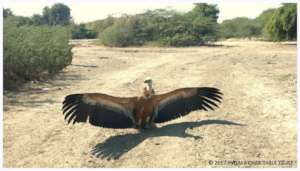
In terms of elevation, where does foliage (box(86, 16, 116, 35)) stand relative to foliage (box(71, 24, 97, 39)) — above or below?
above

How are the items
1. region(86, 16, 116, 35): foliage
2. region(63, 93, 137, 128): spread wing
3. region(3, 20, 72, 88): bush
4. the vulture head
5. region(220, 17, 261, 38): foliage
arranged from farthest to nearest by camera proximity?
1. region(220, 17, 261, 38): foliage
2. region(86, 16, 116, 35): foliage
3. region(3, 20, 72, 88): bush
4. the vulture head
5. region(63, 93, 137, 128): spread wing

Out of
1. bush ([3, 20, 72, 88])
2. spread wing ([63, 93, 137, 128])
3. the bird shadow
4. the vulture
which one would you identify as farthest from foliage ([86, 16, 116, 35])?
spread wing ([63, 93, 137, 128])

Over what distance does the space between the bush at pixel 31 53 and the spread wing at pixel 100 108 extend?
4857mm

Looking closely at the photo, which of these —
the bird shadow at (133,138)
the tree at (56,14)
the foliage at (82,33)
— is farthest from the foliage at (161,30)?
the bird shadow at (133,138)

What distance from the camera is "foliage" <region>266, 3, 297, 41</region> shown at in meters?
31.4

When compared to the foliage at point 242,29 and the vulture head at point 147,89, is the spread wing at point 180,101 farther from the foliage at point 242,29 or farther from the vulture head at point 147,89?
the foliage at point 242,29

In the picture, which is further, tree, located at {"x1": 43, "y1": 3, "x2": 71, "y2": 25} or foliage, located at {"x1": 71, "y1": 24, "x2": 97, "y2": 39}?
tree, located at {"x1": 43, "y1": 3, "x2": 71, "y2": 25}

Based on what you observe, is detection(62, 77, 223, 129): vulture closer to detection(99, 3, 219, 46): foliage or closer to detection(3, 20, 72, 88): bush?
detection(3, 20, 72, 88): bush

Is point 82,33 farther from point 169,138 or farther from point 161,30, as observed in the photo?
point 169,138

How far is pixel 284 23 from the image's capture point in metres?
31.8

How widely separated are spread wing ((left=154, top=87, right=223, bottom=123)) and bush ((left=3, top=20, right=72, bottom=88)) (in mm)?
5013

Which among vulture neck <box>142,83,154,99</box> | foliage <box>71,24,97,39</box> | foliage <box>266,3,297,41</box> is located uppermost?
foliage <box>266,3,297,41</box>

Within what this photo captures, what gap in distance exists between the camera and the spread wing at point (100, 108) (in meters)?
5.73

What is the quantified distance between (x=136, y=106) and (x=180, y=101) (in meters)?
0.62
